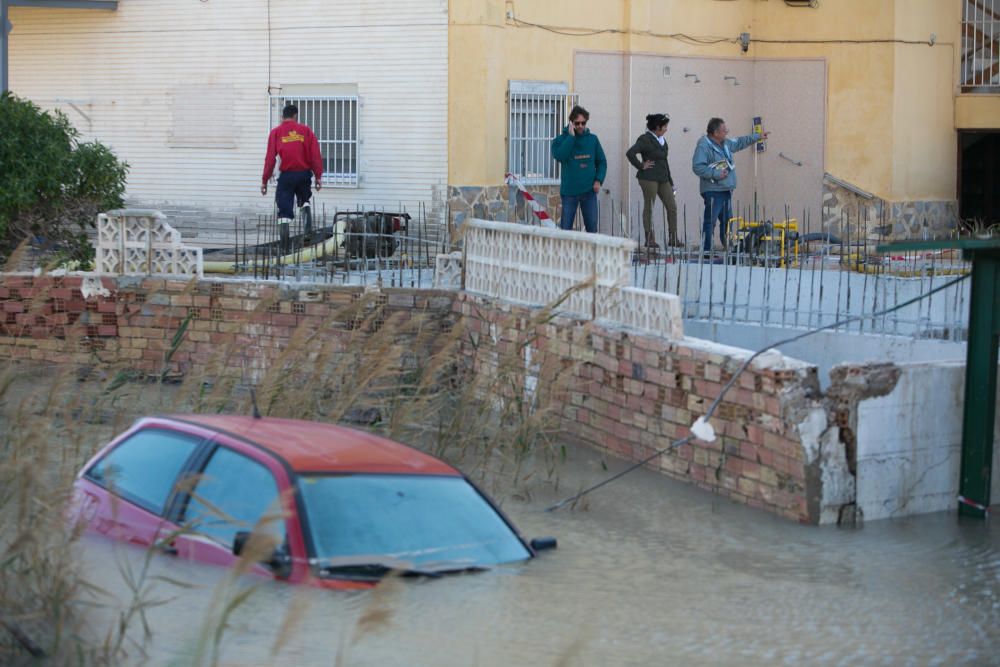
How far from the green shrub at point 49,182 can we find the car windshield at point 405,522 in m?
9.39

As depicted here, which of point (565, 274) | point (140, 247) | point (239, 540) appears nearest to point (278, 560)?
point (239, 540)

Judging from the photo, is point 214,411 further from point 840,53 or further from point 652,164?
point 840,53

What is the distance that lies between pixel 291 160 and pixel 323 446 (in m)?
11.2

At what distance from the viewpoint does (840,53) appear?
21156mm

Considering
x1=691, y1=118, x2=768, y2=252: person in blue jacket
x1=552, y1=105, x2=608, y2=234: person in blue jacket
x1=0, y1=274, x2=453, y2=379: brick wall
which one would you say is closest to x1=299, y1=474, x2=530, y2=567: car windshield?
x1=0, y1=274, x2=453, y2=379: brick wall

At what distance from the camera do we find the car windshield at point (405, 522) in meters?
5.83

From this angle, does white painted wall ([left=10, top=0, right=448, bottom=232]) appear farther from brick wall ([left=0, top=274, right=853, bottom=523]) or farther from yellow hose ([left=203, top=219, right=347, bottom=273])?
brick wall ([left=0, top=274, right=853, bottom=523])

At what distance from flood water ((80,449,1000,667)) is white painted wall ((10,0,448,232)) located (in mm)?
10525

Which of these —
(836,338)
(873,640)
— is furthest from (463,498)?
(836,338)

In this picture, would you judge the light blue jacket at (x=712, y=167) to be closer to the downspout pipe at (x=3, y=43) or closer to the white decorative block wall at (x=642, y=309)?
the white decorative block wall at (x=642, y=309)

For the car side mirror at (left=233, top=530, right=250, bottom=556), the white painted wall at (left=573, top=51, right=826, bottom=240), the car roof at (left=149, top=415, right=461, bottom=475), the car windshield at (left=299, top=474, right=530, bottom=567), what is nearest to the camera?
the car side mirror at (left=233, top=530, right=250, bottom=556)

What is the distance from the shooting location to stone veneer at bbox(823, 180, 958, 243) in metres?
20.8

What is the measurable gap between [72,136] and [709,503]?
9.22 metres

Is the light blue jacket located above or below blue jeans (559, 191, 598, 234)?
above
